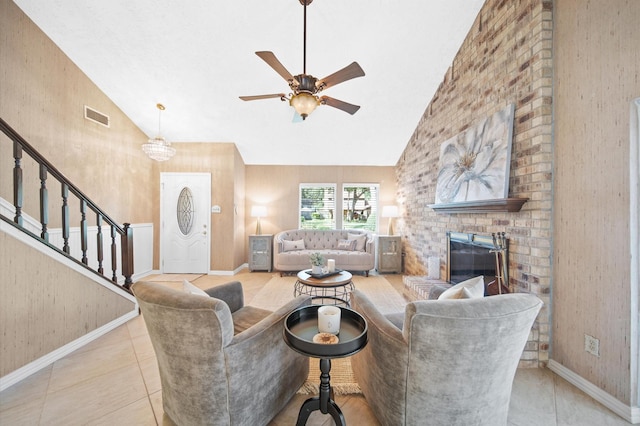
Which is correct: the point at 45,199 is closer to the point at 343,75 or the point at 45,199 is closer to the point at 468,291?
the point at 343,75

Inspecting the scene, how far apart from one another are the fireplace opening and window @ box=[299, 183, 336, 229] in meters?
3.05

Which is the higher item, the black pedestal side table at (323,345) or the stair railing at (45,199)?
the stair railing at (45,199)

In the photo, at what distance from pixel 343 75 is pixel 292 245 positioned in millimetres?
3714

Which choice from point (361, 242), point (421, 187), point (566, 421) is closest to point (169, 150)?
point (361, 242)

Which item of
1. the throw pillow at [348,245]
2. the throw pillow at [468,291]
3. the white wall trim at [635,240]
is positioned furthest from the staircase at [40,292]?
the white wall trim at [635,240]

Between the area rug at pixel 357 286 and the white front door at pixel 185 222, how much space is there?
1.71 m

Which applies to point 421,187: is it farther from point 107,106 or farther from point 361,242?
point 107,106

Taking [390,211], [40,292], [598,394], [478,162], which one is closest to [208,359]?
[40,292]

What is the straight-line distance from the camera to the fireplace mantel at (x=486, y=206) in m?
2.20

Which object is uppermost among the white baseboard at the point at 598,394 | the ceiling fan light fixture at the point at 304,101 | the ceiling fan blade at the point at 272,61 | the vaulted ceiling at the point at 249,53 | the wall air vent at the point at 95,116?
the vaulted ceiling at the point at 249,53

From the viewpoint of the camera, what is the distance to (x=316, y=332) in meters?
1.45

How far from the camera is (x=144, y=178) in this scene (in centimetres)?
491

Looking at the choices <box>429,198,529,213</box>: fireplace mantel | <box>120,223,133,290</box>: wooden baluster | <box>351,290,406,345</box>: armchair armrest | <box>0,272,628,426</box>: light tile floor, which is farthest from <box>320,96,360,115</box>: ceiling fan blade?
<box>120,223,133,290</box>: wooden baluster

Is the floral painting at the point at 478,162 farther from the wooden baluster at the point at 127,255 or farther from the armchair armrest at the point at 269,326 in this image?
the wooden baluster at the point at 127,255
